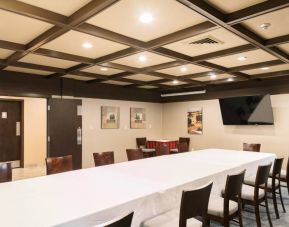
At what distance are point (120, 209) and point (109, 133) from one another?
5.37 meters

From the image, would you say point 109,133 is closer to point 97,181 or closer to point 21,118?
point 21,118

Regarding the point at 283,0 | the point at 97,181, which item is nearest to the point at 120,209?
the point at 97,181

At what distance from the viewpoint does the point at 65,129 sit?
6090 mm

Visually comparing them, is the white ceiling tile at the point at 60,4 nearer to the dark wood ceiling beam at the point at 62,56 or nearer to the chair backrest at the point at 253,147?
the dark wood ceiling beam at the point at 62,56

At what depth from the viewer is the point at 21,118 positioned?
7598 millimetres

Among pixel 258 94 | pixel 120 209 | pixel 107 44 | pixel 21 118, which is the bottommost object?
pixel 120 209

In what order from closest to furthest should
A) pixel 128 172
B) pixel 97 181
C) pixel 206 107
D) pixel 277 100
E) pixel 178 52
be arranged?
1. pixel 97 181
2. pixel 128 172
3. pixel 178 52
4. pixel 277 100
5. pixel 206 107

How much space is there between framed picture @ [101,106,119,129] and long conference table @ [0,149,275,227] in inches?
149

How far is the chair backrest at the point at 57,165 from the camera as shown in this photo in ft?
10.8

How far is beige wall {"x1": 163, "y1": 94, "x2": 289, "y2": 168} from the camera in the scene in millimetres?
6066

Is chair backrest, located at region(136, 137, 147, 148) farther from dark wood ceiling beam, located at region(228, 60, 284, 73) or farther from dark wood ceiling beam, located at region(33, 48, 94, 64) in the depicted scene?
dark wood ceiling beam, located at region(33, 48, 94, 64)

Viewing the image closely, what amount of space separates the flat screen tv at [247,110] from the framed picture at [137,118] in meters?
2.51

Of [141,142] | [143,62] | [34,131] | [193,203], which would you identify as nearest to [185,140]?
[141,142]

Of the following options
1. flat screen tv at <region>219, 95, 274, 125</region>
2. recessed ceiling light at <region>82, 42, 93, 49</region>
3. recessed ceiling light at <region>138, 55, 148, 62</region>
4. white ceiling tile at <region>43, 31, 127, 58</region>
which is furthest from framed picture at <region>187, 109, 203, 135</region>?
recessed ceiling light at <region>82, 42, 93, 49</region>
